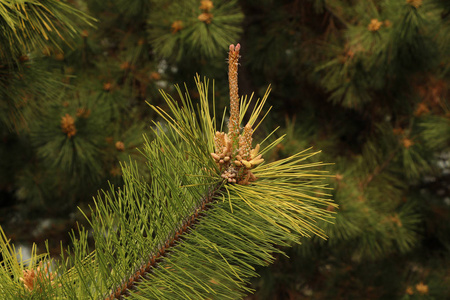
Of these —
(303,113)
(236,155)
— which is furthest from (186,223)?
(303,113)

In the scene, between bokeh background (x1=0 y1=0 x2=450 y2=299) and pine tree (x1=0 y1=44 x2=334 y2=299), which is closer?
pine tree (x1=0 y1=44 x2=334 y2=299)

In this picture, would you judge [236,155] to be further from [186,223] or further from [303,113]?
[303,113]

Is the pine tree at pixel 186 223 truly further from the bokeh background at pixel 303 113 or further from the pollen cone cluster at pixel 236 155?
the bokeh background at pixel 303 113

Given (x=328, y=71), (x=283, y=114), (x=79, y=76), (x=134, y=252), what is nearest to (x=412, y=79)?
(x=328, y=71)

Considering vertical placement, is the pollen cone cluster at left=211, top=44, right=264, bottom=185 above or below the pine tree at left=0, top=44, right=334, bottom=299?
above

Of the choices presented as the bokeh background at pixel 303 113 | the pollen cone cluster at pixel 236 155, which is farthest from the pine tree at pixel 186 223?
the bokeh background at pixel 303 113

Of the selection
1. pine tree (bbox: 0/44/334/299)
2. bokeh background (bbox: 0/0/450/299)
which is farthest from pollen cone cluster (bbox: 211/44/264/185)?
bokeh background (bbox: 0/0/450/299)

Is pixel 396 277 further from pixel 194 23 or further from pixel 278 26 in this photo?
pixel 194 23

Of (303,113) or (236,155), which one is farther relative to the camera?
(303,113)

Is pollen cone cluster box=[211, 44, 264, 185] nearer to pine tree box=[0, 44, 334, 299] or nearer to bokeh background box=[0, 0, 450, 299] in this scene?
pine tree box=[0, 44, 334, 299]
